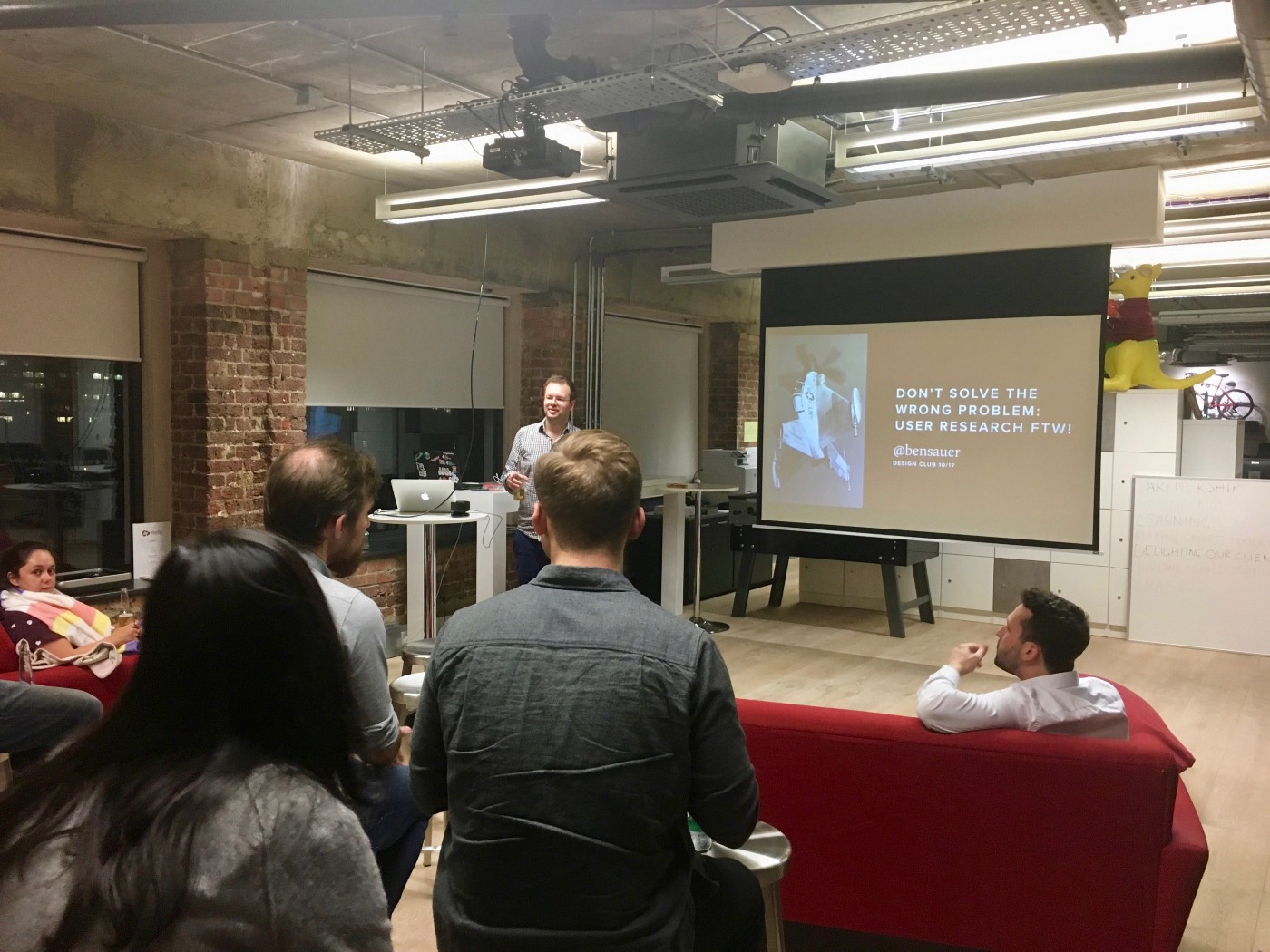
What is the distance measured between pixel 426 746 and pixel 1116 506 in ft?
20.1

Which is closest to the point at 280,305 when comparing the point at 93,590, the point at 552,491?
the point at 93,590

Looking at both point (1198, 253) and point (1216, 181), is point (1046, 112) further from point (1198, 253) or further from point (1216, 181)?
point (1198, 253)

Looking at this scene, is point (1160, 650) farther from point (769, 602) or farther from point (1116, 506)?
point (769, 602)

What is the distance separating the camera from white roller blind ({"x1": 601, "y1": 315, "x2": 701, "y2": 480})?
8.48 m

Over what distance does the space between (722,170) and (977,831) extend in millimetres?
2682

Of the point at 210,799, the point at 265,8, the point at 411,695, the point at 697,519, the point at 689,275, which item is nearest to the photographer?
the point at 210,799

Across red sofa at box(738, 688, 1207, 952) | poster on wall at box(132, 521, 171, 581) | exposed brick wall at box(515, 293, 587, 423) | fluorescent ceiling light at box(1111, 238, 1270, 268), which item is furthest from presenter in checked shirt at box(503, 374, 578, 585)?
fluorescent ceiling light at box(1111, 238, 1270, 268)

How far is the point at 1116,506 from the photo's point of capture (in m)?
6.64

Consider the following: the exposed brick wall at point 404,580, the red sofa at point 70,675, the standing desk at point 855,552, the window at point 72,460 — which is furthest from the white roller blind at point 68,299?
the standing desk at point 855,552

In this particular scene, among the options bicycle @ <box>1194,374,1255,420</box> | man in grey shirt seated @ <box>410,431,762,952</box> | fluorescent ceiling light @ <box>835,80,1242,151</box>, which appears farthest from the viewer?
bicycle @ <box>1194,374,1255,420</box>

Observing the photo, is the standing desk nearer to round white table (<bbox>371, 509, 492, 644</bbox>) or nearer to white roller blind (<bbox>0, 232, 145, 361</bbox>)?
round white table (<bbox>371, 509, 492, 644</bbox>)

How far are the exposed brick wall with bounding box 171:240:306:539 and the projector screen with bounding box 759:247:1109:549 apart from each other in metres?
2.89

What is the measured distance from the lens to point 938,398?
571 centimetres

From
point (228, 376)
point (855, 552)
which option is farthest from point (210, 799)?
point (855, 552)
